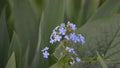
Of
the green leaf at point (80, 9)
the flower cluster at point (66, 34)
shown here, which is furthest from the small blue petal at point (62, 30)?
the green leaf at point (80, 9)

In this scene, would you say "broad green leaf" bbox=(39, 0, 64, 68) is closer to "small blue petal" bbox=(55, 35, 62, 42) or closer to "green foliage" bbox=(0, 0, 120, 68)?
"green foliage" bbox=(0, 0, 120, 68)

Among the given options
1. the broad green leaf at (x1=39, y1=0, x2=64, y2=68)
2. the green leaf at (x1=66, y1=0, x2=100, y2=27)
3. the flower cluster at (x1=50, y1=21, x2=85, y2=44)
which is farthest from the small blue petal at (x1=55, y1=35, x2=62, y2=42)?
the green leaf at (x1=66, y1=0, x2=100, y2=27)

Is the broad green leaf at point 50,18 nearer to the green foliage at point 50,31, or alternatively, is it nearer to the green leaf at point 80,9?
the green foliage at point 50,31

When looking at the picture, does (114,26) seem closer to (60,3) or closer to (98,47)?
(98,47)

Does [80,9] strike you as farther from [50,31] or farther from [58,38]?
[58,38]

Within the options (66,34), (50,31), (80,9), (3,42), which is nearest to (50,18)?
(50,31)

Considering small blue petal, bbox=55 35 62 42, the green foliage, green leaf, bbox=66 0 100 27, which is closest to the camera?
small blue petal, bbox=55 35 62 42

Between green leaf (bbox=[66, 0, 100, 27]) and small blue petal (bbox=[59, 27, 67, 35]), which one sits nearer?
small blue petal (bbox=[59, 27, 67, 35])

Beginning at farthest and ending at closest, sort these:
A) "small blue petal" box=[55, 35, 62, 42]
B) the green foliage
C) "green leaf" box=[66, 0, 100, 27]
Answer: "green leaf" box=[66, 0, 100, 27] < the green foliage < "small blue petal" box=[55, 35, 62, 42]
